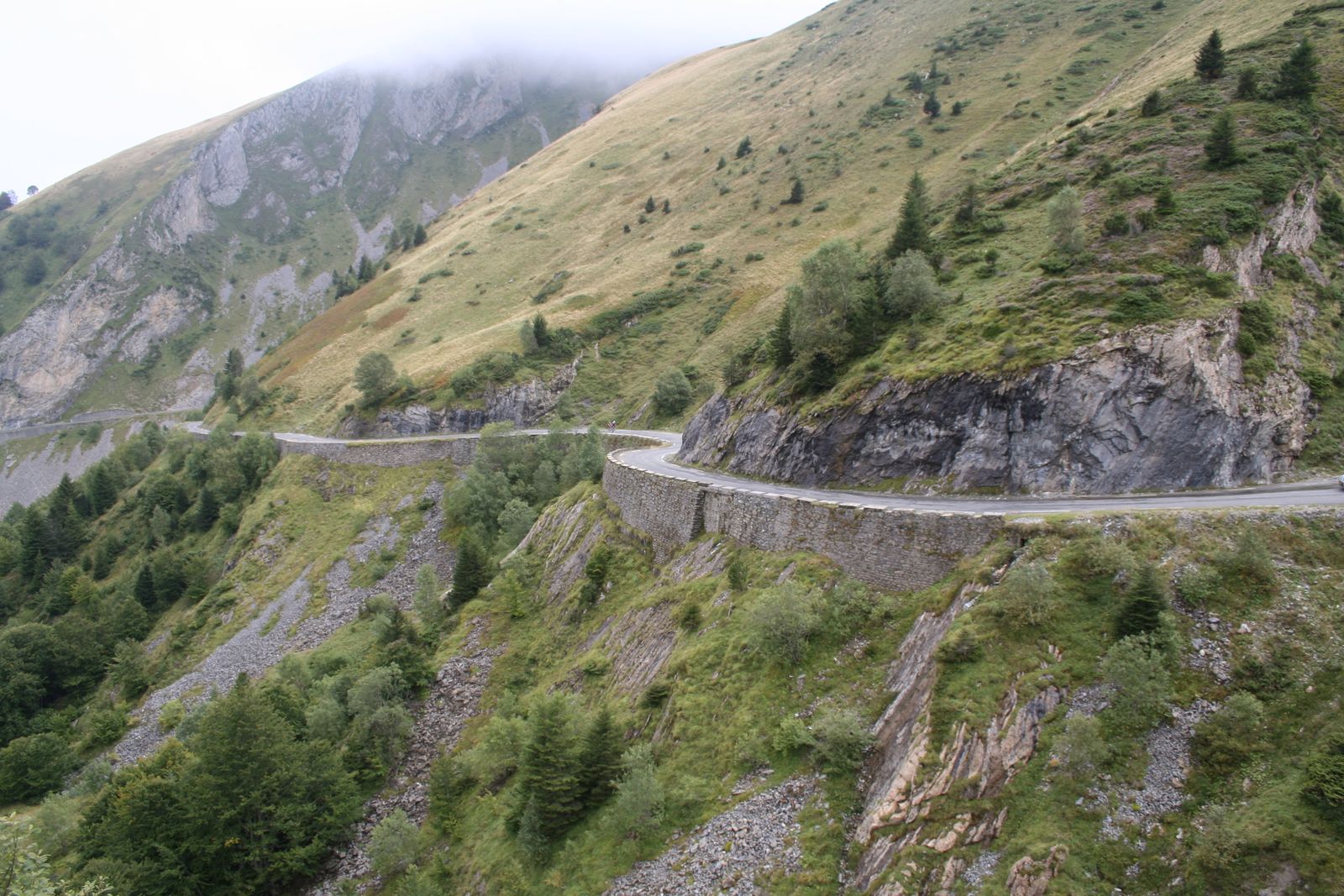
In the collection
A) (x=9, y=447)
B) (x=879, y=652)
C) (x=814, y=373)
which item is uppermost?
(x=9, y=447)

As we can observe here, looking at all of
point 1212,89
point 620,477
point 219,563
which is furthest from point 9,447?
point 1212,89

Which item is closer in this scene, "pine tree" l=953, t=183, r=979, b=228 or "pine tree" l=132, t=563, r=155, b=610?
"pine tree" l=953, t=183, r=979, b=228

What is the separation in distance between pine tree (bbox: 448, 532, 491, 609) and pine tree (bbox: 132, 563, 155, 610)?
3846 centimetres

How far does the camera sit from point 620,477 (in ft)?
127

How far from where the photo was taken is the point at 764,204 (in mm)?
94625

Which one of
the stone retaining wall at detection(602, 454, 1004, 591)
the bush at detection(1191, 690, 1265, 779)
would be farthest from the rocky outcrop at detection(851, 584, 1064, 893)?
the stone retaining wall at detection(602, 454, 1004, 591)

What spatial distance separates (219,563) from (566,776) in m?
55.2

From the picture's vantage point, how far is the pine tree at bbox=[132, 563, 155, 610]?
59.7 m

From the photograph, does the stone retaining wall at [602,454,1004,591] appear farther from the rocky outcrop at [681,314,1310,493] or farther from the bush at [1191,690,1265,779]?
the bush at [1191,690,1265,779]

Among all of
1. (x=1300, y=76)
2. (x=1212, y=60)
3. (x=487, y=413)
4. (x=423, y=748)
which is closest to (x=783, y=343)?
(x=423, y=748)

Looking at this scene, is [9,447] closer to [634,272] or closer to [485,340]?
[485,340]

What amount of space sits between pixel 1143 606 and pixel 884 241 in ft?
185

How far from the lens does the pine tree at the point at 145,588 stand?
196 feet

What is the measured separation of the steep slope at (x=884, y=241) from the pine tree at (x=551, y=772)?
16.1 meters
